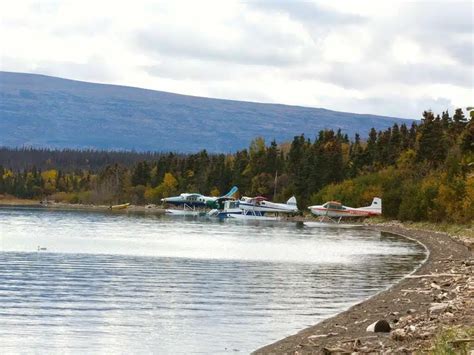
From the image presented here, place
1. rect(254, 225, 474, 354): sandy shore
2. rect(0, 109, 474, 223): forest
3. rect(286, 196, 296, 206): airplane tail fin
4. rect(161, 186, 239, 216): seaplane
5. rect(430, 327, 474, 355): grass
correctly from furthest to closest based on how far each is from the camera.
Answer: rect(161, 186, 239, 216): seaplane → rect(286, 196, 296, 206): airplane tail fin → rect(0, 109, 474, 223): forest → rect(254, 225, 474, 354): sandy shore → rect(430, 327, 474, 355): grass

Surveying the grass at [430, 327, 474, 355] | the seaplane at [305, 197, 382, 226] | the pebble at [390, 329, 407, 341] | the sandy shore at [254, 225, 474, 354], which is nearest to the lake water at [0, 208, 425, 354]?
the sandy shore at [254, 225, 474, 354]

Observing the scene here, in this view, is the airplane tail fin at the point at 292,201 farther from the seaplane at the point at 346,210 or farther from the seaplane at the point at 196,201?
the seaplane at the point at 196,201

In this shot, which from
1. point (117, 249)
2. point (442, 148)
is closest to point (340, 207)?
point (442, 148)

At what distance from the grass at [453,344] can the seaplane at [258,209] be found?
445 ft

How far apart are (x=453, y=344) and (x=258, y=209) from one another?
143 meters

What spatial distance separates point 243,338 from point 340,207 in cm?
11048

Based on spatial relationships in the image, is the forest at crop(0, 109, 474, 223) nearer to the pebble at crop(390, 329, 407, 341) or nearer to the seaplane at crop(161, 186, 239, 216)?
the seaplane at crop(161, 186, 239, 216)

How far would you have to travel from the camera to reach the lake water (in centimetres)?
2336

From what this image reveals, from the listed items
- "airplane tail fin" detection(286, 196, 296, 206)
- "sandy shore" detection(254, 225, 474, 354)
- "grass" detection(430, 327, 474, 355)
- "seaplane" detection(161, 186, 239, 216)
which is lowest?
"seaplane" detection(161, 186, 239, 216)

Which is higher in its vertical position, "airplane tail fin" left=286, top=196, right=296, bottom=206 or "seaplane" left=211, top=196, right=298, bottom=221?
"airplane tail fin" left=286, top=196, right=296, bottom=206

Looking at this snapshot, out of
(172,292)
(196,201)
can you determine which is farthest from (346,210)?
(172,292)

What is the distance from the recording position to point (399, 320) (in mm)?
23750

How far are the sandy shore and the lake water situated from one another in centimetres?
100

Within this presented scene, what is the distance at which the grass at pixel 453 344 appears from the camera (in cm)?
1496
